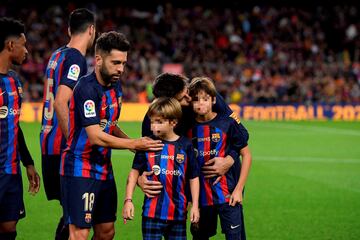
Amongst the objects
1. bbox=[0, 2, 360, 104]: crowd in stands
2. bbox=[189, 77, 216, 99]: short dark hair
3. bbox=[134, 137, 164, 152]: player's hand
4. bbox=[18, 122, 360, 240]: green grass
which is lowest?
bbox=[18, 122, 360, 240]: green grass

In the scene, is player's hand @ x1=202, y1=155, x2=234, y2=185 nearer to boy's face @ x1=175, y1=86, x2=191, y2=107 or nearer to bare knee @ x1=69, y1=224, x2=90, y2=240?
boy's face @ x1=175, y1=86, x2=191, y2=107

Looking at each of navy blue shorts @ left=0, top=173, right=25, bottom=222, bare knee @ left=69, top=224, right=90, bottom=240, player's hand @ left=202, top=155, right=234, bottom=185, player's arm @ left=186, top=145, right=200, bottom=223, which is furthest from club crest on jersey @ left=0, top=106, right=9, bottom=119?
player's hand @ left=202, top=155, right=234, bottom=185

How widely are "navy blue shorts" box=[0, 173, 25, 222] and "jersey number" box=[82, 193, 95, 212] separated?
1.96 ft

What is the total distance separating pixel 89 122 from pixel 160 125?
53 cm

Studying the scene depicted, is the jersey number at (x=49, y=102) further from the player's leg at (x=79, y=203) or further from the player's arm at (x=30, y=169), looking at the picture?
the player's leg at (x=79, y=203)

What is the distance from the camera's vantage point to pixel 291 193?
1105cm

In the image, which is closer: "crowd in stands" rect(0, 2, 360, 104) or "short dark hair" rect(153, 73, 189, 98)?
"short dark hair" rect(153, 73, 189, 98)

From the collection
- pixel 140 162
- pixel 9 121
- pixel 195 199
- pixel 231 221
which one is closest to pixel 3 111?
pixel 9 121

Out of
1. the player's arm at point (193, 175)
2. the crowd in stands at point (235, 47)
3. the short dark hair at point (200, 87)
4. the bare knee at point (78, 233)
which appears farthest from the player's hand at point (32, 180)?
the crowd in stands at point (235, 47)

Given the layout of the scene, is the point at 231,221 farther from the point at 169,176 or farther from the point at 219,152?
the point at 169,176

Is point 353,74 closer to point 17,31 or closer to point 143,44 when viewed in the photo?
point 143,44

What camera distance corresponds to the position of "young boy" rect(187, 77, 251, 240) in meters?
5.92

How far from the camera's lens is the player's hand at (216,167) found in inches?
233

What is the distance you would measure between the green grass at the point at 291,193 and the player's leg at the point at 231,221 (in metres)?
2.06
